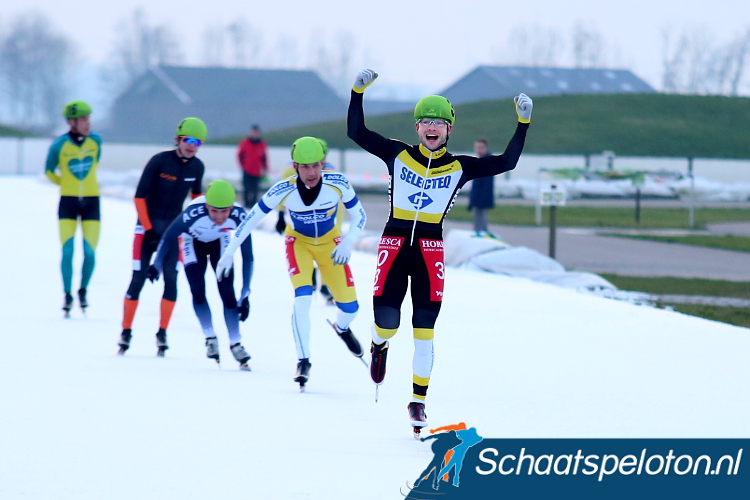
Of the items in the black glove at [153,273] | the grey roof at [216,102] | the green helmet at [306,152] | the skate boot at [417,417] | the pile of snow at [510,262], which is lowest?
the skate boot at [417,417]

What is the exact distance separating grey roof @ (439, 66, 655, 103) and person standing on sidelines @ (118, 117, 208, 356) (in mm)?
83771

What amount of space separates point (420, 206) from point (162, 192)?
142 inches

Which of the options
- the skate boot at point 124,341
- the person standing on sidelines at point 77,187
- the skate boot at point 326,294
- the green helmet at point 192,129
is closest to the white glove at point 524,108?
the green helmet at point 192,129

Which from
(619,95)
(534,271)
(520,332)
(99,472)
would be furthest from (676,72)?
(99,472)

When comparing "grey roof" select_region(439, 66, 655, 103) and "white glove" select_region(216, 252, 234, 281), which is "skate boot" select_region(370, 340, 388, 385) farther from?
"grey roof" select_region(439, 66, 655, 103)

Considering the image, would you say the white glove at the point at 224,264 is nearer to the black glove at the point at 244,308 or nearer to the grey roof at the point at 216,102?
the black glove at the point at 244,308

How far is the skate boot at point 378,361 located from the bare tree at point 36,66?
4746 inches

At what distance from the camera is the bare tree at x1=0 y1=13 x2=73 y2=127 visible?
119 m

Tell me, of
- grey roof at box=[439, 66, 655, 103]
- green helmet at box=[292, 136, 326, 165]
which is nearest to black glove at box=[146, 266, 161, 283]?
green helmet at box=[292, 136, 326, 165]

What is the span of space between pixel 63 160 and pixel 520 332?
4.76 metres

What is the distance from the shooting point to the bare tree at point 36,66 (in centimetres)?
11919

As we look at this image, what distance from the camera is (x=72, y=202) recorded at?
10.7m

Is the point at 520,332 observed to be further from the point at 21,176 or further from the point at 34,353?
the point at 21,176

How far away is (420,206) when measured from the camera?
6191 millimetres
